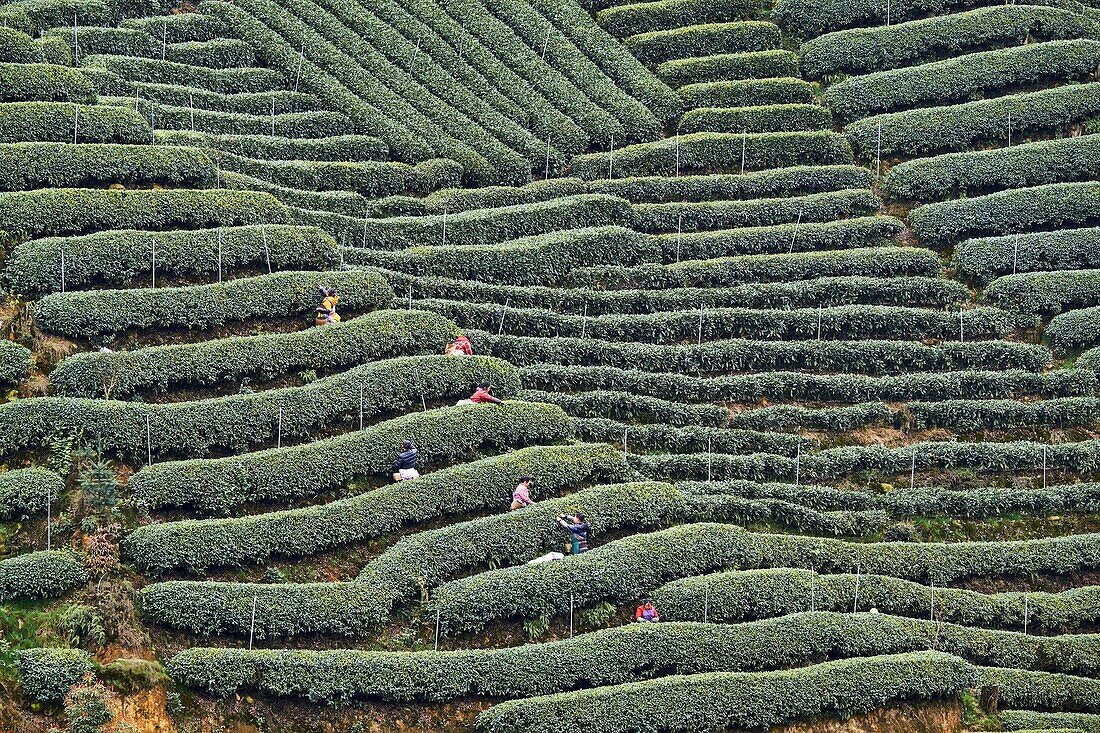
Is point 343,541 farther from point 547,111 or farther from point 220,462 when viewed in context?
point 547,111

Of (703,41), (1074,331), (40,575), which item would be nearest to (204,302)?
(40,575)

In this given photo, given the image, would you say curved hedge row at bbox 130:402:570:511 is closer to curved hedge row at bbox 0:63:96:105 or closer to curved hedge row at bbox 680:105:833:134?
curved hedge row at bbox 0:63:96:105

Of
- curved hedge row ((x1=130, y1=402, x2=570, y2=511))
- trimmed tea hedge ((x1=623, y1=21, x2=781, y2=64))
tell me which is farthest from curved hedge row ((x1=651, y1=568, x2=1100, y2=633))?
trimmed tea hedge ((x1=623, y1=21, x2=781, y2=64))

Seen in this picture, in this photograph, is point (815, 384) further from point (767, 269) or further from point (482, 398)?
point (482, 398)

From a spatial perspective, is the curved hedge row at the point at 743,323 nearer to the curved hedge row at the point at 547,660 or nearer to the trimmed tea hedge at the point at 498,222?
the trimmed tea hedge at the point at 498,222

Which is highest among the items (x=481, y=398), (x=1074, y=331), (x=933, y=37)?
(x=933, y=37)
